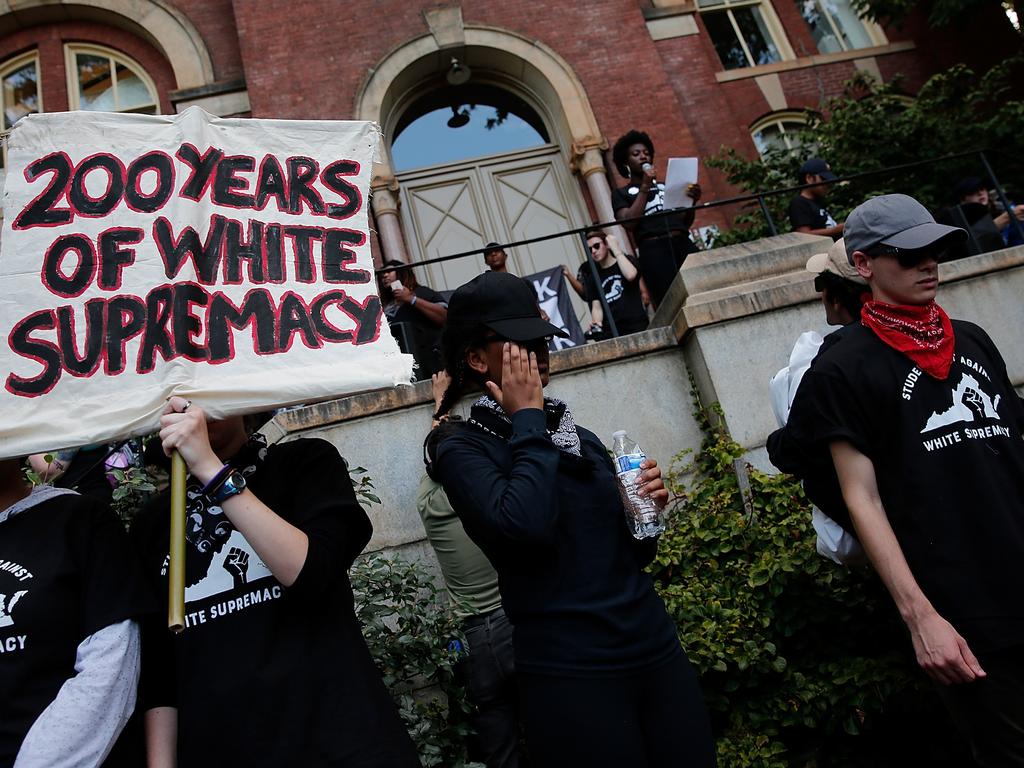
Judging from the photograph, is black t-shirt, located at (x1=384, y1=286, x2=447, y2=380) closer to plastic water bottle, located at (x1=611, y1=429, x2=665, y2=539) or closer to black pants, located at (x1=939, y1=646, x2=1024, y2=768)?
plastic water bottle, located at (x1=611, y1=429, x2=665, y2=539)

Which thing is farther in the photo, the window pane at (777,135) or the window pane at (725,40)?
the window pane at (725,40)

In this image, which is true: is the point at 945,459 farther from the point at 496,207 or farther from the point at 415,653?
the point at 496,207

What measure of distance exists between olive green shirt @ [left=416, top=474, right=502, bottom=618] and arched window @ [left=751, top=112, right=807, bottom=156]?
1092cm

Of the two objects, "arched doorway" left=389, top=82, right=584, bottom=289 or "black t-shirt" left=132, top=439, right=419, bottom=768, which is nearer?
"black t-shirt" left=132, top=439, right=419, bottom=768

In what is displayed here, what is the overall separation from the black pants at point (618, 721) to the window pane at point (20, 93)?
13.0 m

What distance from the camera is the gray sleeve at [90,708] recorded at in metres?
1.79

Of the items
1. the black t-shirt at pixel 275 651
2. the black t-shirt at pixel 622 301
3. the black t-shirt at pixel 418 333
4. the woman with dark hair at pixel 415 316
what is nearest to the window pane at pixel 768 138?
the black t-shirt at pixel 622 301

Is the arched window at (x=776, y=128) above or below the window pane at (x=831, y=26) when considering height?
below

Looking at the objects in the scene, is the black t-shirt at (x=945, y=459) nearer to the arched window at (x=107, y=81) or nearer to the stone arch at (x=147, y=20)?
the stone arch at (x=147, y=20)

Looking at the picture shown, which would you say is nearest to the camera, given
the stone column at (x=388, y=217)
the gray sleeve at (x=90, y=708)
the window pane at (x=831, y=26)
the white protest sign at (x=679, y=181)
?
the gray sleeve at (x=90, y=708)

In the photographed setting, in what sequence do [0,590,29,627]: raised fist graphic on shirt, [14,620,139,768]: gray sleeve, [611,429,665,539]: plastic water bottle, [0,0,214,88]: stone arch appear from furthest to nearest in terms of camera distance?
1. [0,0,214,88]: stone arch
2. [611,429,665,539]: plastic water bottle
3. [0,590,29,627]: raised fist graphic on shirt
4. [14,620,139,768]: gray sleeve

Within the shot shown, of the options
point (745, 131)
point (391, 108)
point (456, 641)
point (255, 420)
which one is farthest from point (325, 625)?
point (745, 131)

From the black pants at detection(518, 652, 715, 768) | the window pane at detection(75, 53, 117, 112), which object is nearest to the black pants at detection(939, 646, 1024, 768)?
the black pants at detection(518, 652, 715, 768)

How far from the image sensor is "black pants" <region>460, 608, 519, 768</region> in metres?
3.59
